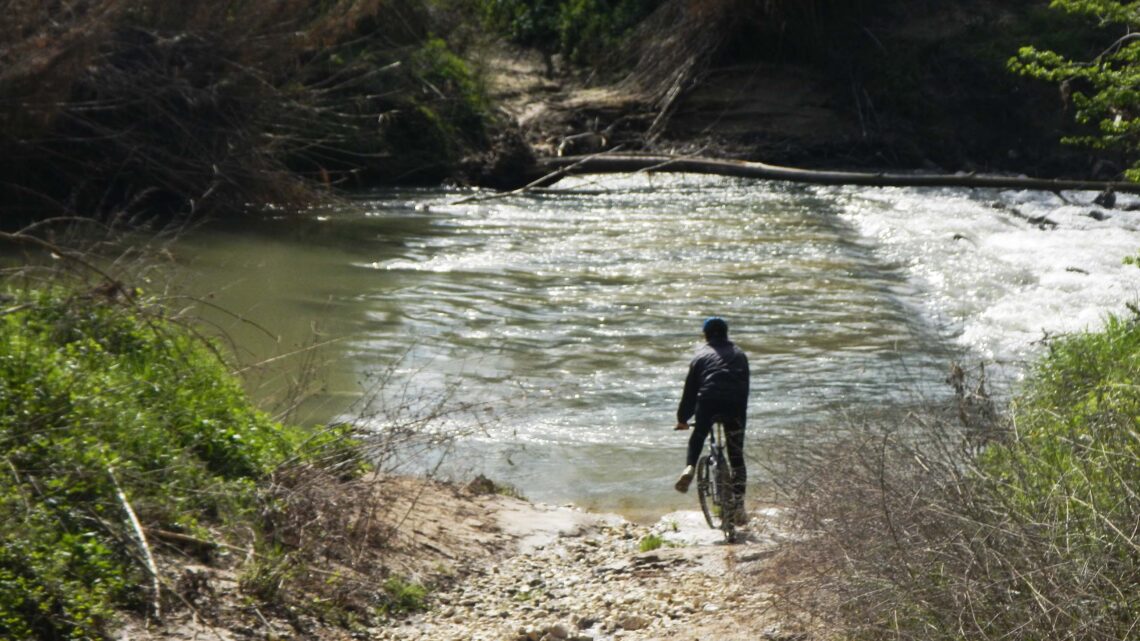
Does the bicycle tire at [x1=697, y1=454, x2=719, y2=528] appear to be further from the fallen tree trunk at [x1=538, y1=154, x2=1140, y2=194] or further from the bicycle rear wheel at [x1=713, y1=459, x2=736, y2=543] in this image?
the fallen tree trunk at [x1=538, y1=154, x2=1140, y2=194]

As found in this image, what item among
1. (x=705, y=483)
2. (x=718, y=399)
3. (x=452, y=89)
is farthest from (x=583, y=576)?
(x=452, y=89)

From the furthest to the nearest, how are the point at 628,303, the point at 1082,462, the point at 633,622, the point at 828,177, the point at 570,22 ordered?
the point at 570,22 < the point at 628,303 < the point at 633,622 < the point at 828,177 < the point at 1082,462

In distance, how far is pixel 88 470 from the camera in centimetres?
748

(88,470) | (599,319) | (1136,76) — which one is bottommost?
(599,319)

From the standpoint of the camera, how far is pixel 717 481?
10.5 meters

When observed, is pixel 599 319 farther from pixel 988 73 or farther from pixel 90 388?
pixel 988 73

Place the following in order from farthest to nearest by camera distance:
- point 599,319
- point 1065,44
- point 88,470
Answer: point 1065,44
point 599,319
point 88,470

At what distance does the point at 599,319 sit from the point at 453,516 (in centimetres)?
920

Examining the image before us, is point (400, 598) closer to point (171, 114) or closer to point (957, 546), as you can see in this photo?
point (957, 546)

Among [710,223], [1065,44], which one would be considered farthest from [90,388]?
[1065,44]

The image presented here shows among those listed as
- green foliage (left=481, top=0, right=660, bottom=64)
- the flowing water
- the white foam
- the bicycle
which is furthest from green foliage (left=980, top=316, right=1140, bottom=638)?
green foliage (left=481, top=0, right=660, bottom=64)

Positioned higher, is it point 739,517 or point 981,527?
point 981,527

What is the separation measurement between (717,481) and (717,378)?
77cm

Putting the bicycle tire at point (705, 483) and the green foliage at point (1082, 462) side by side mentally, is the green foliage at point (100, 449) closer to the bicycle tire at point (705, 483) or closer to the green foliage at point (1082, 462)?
the bicycle tire at point (705, 483)
